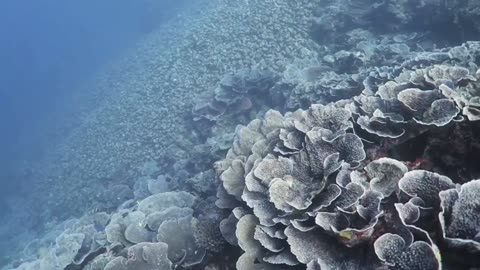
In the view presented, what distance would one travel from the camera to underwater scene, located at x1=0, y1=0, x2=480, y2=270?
2316 millimetres

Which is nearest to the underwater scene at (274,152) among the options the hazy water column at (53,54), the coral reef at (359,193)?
the coral reef at (359,193)

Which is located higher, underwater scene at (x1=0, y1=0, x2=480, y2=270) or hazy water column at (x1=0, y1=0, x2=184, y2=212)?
underwater scene at (x1=0, y1=0, x2=480, y2=270)

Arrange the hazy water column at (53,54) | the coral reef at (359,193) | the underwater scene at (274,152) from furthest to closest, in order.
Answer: the hazy water column at (53,54) < the underwater scene at (274,152) < the coral reef at (359,193)

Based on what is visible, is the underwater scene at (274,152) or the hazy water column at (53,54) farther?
the hazy water column at (53,54)

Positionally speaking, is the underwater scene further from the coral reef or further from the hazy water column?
the hazy water column

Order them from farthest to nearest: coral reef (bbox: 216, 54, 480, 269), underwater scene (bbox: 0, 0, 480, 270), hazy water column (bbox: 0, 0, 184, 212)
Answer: hazy water column (bbox: 0, 0, 184, 212) < underwater scene (bbox: 0, 0, 480, 270) < coral reef (bbox: 216, 54, 480, 269)

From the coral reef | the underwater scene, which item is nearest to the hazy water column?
the underwater scene

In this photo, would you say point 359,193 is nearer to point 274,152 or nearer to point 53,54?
point 274,152

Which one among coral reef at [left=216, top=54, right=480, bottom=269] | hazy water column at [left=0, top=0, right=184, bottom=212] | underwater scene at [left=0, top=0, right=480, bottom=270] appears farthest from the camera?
hazy water column at [left=0, top=0, right=184, bottom=212]

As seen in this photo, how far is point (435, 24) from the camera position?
8859 millimetres

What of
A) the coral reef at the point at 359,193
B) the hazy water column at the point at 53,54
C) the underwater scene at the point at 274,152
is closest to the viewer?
the coral reef at the point at 359,193

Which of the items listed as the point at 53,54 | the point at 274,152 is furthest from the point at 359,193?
the point at 53,54

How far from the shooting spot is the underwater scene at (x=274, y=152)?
7.60 ft

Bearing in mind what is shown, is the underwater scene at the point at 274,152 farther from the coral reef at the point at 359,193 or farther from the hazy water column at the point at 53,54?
the hazy water column at the point at 53,54
